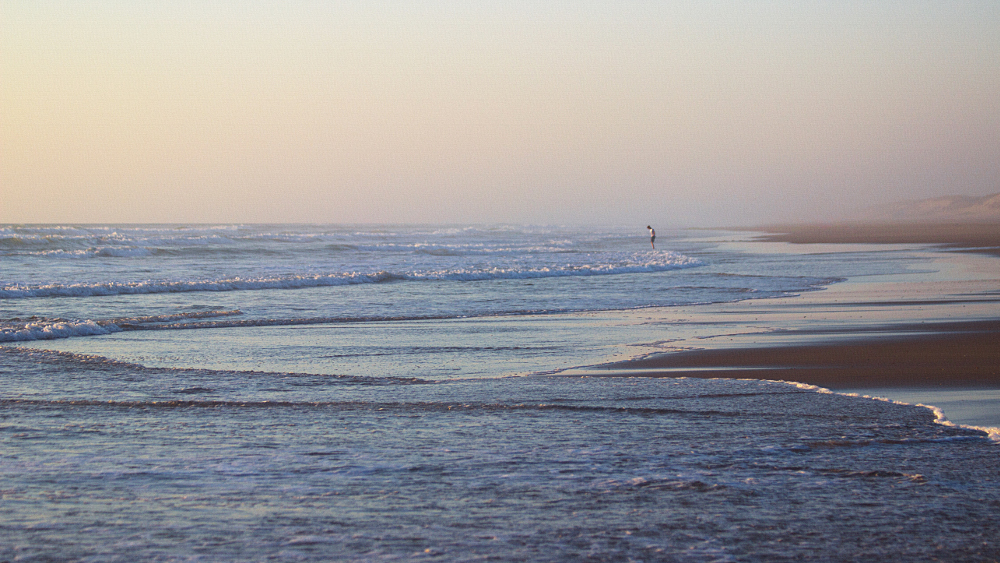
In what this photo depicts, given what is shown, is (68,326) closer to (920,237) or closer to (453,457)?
(453,457)

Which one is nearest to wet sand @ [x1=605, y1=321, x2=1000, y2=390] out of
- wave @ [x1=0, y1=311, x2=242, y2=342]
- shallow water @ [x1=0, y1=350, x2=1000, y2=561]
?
shallow water @ [x1=0, y1=350, x2=1000, y2=561]

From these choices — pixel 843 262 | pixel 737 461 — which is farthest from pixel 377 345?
pixel 843 262

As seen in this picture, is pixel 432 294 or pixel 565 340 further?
pixel 432 294

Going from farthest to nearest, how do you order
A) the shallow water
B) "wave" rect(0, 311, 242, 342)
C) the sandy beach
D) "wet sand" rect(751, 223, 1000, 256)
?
1. "wet sand" rect(751, 223, 1000, 256)
2. "wave" rect(0, 311, 242, 342)
3. the sandy beach
4. the shallow water

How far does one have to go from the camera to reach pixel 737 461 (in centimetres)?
429

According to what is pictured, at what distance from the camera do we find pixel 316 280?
19.6 meters

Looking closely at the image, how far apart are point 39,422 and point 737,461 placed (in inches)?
186

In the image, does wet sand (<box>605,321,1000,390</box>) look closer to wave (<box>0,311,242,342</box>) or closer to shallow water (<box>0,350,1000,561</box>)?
shallow water (<box>0,350,1000,561</box>)

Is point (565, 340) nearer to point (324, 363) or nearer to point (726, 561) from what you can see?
point (324, 363)

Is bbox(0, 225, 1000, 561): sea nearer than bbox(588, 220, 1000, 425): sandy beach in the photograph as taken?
Yes

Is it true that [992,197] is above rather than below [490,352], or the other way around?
above

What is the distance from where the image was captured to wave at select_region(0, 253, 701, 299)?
52.6 feet

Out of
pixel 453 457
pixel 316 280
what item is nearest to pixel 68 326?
pixel 453 457

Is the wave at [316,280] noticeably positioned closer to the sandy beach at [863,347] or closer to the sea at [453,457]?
the sea at [453,457]
